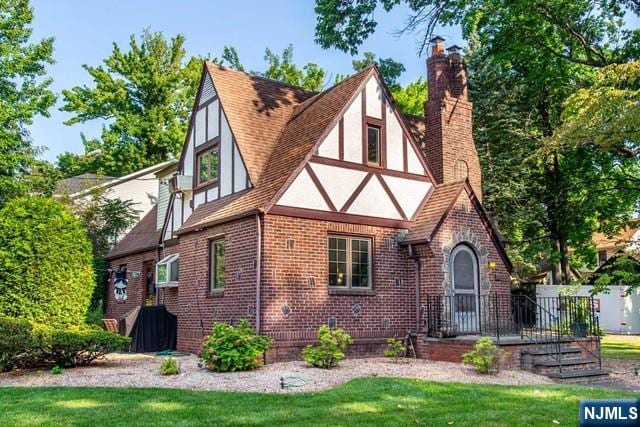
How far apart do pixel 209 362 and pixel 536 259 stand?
1907 cm

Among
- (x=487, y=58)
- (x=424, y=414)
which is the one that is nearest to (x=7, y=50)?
(x=487, y=58)

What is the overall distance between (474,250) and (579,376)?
4.03 meters

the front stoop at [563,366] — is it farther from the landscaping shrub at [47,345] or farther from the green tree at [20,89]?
the green tree at [20,89]

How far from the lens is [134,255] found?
826 inches

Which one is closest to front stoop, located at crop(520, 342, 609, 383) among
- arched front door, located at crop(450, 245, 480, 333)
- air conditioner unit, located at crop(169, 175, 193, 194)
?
arched front door, located at crop(450, 245, 480, 333)

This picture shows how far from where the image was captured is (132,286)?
21031mm

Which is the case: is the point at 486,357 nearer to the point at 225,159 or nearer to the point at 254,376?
the point at 254,376

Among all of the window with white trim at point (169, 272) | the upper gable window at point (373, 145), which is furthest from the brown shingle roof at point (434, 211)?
the window with white trim at point (169, 272)

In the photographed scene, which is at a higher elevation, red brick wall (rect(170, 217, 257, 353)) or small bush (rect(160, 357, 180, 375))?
red brick wall (rect(170, 217, 257, 353))

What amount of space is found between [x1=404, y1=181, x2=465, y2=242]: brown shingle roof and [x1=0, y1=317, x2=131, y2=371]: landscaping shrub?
263 inches

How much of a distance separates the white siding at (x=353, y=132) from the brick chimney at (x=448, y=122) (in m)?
2.82

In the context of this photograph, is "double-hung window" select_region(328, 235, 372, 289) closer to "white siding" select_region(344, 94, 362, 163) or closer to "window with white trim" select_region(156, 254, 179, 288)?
"white siding" select_region(344, 94, 362, 163)

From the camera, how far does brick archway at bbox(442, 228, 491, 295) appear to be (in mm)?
13539

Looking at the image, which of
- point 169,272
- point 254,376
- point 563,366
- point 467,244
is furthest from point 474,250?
point 169,272
